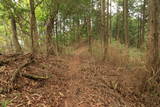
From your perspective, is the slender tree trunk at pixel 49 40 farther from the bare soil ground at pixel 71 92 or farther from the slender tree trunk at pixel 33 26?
the bare soil ground at pixel 71 92

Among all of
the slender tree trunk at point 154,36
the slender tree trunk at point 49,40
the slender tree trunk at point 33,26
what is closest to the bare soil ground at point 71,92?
the slender tree trunk at point 154,36

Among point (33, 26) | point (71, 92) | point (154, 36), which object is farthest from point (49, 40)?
point (154, 36)

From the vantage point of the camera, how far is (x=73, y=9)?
9766 millimetres

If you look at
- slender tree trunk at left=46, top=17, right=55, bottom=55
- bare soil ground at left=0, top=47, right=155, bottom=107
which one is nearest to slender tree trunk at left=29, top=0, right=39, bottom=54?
bare soil ground at left=0, top=47, right=155, bottom=107

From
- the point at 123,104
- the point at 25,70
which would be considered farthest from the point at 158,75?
the point at 25,70

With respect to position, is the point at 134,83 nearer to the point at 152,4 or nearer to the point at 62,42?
the point at 152,4

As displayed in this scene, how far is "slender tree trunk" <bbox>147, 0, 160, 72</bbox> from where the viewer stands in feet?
13.7

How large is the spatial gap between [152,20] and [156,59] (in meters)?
1.26

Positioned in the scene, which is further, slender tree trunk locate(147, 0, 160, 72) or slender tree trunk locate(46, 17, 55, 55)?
slender tree trunk locate(46, 17, 55, 55)

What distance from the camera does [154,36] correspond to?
4.23 m

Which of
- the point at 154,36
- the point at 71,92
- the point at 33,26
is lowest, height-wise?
the point at 71,92

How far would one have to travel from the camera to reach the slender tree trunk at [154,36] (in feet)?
13.7

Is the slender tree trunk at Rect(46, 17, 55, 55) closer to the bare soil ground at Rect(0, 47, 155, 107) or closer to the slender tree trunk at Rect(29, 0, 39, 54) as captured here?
the slender tree trunk at Rect(29, 0, 39, 54)

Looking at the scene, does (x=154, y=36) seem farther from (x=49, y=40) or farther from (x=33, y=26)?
(x=49, y=40)
